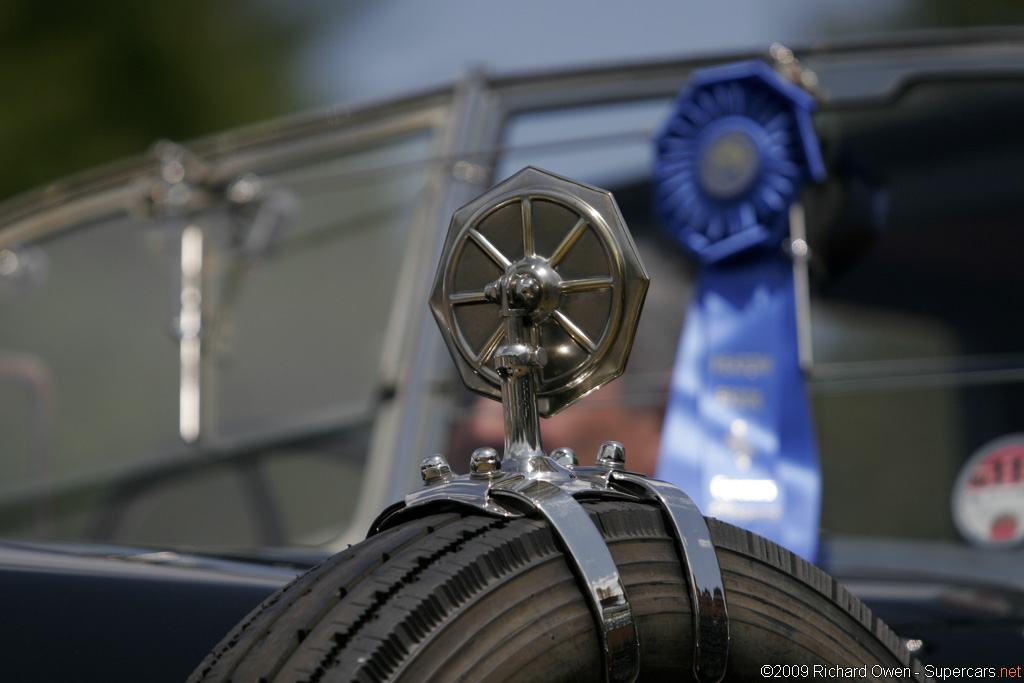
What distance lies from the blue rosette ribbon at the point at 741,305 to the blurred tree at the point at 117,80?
29.8 ft

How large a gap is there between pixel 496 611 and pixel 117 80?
10968mm

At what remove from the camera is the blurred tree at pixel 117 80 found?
33.6ft

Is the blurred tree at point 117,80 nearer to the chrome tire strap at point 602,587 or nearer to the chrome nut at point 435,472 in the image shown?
the chrome nut at point 435,472

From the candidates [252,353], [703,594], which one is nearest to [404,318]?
[252,353]

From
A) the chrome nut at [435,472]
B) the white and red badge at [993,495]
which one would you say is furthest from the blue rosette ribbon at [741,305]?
the chrome nut at [435,472]

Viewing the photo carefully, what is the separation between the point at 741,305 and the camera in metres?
2.06

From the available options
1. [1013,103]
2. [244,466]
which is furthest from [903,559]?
[244,466]

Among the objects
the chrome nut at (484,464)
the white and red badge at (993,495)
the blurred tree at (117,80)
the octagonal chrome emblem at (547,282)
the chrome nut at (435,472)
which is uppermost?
the blurred tree at (117,80)

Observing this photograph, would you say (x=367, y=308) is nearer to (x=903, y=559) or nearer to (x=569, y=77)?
(x=569, y=77)

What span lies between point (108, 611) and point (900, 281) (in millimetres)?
1409

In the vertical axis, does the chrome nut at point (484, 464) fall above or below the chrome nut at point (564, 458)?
below

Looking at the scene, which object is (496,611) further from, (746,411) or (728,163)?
(728,163)

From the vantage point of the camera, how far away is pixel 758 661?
3.25ft

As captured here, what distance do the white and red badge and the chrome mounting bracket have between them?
0.99 meters
